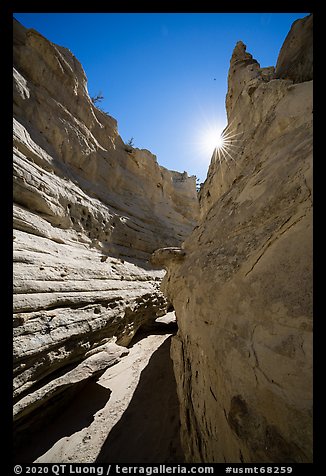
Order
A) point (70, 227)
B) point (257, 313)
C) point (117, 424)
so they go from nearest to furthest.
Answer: point (257, 313) < point (117, 424) < point (70, 227)

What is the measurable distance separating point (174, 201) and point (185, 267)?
1634 cm

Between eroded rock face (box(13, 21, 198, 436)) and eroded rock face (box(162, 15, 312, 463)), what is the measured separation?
8.89 ft

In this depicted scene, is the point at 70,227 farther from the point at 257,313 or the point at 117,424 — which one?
the point at 257,313

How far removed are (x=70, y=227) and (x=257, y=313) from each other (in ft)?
25.5

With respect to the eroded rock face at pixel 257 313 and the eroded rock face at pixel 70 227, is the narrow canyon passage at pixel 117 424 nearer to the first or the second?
the eroded rock face at pixel 70 227

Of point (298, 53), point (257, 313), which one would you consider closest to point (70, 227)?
point (257, 313)

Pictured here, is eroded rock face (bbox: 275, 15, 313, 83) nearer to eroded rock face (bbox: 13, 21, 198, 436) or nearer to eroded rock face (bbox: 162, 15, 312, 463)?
eroded rock face (bbox: 162, 15, 312, 463)

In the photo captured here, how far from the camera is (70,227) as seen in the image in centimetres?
772

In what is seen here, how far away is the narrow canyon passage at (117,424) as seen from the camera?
3.30m

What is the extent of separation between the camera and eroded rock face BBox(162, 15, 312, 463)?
3.94 ft

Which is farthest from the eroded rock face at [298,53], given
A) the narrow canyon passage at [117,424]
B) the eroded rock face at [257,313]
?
the narrow canyon passage at [117,424]

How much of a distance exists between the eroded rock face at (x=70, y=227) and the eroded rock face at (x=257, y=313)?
271 cm

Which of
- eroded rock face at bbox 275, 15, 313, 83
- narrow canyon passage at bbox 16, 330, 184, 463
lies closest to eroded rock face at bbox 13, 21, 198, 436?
narrow canyon passage at bbox 16, 330, 184, 463

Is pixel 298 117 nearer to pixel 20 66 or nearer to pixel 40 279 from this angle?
pixel 40 279
